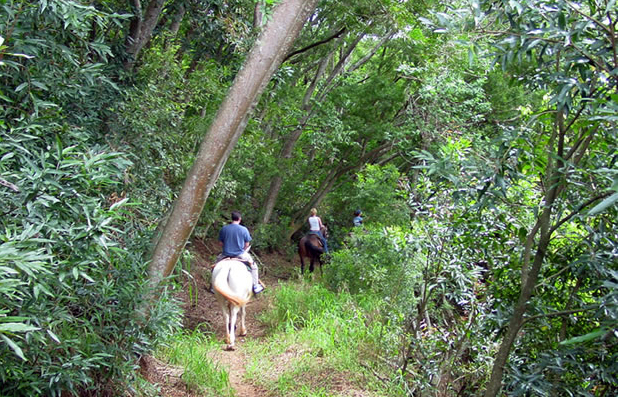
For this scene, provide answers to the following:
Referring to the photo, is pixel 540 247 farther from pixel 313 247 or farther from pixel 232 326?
pixel 313 247

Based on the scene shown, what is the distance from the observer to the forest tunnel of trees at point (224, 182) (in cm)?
348

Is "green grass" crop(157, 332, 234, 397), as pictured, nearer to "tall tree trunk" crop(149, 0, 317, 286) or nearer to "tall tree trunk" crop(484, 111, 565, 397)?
"tall tree trunk" crop(149, 0, 317, 286)

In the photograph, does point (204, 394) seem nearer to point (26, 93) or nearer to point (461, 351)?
point (461, 351)

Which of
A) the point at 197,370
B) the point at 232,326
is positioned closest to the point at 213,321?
the point at 232,326

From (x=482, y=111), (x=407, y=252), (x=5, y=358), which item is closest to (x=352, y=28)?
(x=482, y=111)

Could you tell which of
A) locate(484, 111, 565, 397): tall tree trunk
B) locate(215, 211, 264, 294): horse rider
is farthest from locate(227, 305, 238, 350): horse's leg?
locate(484, 111, 565, 397): tall tree trunk

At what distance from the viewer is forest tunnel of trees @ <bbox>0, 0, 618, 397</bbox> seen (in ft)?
11.4

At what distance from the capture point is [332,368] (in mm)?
6941

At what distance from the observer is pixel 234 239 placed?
9.56 meters

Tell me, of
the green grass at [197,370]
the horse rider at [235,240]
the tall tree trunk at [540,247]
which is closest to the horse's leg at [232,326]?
the horse rider at [235,240]

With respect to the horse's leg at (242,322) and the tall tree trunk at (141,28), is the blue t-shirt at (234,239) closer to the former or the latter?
the horse's leg at (242,322)

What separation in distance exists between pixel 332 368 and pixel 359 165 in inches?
569

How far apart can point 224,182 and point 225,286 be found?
121 inches

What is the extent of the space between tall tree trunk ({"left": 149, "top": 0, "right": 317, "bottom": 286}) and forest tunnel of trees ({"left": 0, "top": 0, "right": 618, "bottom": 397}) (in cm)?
2
